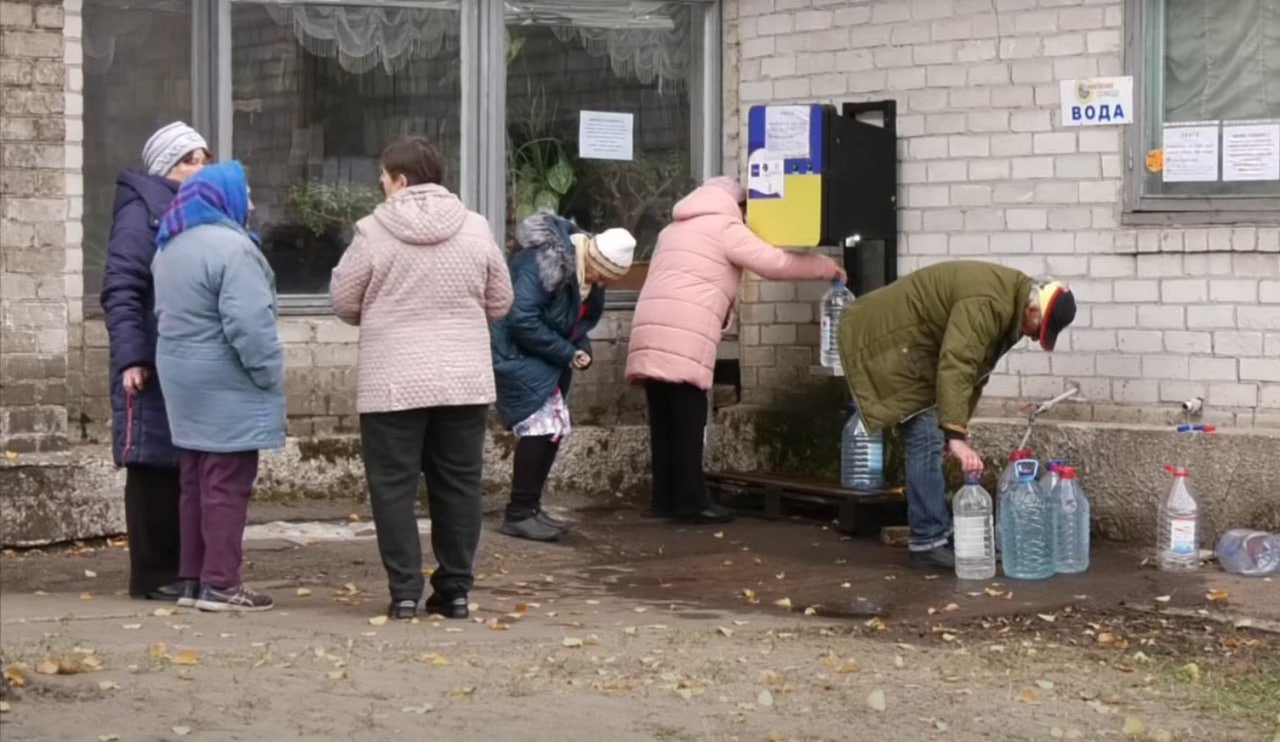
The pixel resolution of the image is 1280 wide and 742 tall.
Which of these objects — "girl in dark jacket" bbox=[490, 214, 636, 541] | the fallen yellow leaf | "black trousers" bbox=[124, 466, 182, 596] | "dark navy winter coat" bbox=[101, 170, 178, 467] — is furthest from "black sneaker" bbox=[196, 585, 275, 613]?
the fallen yellow leaf

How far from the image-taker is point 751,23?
1153 centimetres

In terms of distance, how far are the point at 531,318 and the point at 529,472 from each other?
29.1 inches

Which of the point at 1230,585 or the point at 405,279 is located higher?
the point at 405,279

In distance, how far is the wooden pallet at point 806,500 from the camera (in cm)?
1028

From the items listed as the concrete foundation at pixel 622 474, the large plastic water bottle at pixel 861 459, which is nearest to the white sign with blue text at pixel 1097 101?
the concrete foundation at pixel 622 474

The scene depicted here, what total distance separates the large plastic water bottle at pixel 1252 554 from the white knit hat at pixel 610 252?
2.85 meters

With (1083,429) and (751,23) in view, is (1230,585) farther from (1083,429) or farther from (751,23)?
(751,23)

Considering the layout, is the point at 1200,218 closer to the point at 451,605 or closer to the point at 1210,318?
the point at 1210,318

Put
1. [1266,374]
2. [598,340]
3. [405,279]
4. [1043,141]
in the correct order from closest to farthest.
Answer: [405,279]
[1266,374]
[1043,141]
[598,340]

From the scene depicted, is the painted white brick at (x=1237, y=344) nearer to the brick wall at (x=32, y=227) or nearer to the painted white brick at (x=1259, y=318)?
the painted white brick at (x=1259, y=318)

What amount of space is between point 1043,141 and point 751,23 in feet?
6.30

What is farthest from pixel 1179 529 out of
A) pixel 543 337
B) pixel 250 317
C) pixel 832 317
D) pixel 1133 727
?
pixel 250 317

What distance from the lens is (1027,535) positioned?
9055mm

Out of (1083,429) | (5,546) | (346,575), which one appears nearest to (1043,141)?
(1083,429)
